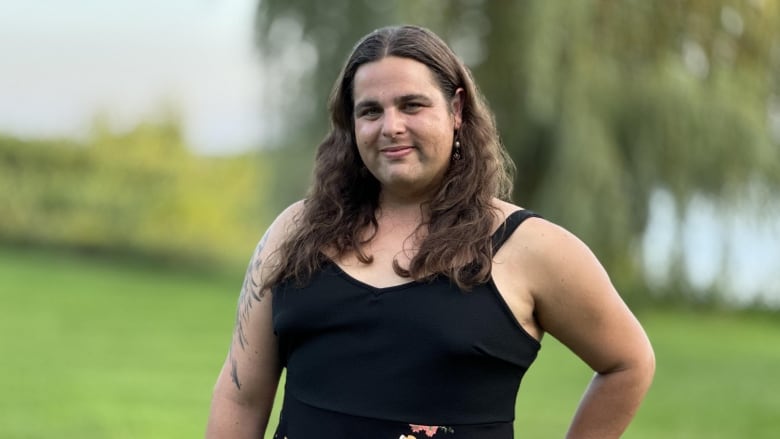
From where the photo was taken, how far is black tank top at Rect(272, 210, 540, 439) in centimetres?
182

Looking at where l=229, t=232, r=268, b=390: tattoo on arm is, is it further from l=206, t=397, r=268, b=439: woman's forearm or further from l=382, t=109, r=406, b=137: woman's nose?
l=382, t=109, r=406, b=137: woman's nose

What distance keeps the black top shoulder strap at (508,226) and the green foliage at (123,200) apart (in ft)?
56.2

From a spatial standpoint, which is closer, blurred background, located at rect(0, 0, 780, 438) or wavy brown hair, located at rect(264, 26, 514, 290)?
wavy brown hair, located at rect(264, 26, 514, 290)

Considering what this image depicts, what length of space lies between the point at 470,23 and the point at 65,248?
34.5 feet

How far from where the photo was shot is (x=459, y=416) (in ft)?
6.06

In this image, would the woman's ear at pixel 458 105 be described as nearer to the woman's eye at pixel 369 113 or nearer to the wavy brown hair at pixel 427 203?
the wavy brown hair at pixel 427 203

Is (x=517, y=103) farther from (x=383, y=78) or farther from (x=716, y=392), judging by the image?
(x=383, y=78)

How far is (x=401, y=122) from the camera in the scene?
74.9 inches

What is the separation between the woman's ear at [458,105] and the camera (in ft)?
6.59

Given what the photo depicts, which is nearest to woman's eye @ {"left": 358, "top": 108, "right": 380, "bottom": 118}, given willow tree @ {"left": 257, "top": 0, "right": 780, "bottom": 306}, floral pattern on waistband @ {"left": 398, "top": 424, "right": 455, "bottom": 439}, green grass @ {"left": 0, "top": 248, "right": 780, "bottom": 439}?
floral pattern on waistband @ {"left": 398, "top": 424, "right": 455, "bottom": 439}

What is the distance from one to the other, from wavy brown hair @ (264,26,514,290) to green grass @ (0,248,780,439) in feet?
15.5

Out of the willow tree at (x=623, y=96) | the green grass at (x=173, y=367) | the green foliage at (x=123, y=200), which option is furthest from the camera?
the green foliage at (x=123, y=200)

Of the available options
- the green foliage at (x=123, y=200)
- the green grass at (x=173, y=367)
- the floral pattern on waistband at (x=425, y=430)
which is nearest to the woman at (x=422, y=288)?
the floral pattern on waistband at (x=425, y=430)

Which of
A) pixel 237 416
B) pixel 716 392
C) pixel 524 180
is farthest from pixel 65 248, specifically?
pixel 237 416
